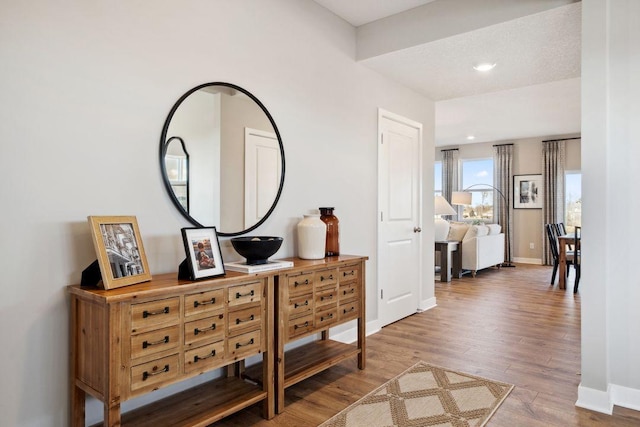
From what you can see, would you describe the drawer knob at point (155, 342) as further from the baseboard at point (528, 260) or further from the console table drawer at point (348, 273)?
the baseboard at point (528, 260)

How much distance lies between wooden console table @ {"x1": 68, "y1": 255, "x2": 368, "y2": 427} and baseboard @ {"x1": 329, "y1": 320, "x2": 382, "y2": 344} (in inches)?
24.6

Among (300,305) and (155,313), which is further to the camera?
(300,305)

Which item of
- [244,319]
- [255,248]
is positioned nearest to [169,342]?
[244,319]

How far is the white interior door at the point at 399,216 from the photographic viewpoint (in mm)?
3828

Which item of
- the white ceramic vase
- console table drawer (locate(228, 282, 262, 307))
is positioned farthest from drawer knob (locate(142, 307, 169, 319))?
the white ceramic vase

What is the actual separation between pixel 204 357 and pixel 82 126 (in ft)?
3.85

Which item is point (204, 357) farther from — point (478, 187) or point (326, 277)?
point (478, 187)

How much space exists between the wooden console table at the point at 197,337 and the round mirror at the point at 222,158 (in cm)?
45

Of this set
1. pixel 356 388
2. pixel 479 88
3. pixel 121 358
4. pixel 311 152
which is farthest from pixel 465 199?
pixel 121 358

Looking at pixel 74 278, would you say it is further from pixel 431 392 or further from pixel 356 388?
pixel 431 392

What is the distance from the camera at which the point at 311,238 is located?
2.70 metres

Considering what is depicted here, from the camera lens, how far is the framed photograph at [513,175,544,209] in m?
8.47

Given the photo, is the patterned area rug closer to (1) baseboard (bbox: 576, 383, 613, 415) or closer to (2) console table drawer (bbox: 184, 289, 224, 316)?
(1) baseboard (bbox: 576, 383, 613, 415)

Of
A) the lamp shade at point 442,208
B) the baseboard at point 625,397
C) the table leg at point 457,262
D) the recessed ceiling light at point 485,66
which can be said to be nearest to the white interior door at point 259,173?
the recessed ceiling light at point 485,66
